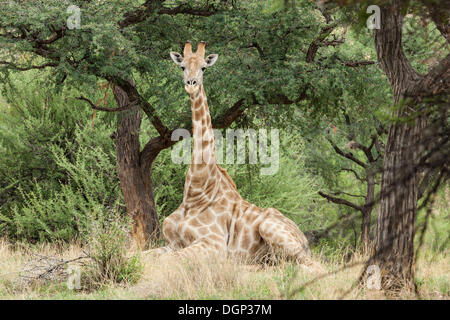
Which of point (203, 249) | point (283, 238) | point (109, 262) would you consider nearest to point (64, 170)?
point (203, 249)

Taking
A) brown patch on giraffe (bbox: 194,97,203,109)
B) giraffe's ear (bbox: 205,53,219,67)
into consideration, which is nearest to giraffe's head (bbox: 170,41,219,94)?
brown patch on giraffe (bbox: 194,97,203,109)

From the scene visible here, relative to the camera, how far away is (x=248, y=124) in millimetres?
13711

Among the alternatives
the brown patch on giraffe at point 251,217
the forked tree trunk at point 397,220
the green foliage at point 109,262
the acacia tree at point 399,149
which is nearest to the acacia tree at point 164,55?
the brown patch on giraffe at point 251,217

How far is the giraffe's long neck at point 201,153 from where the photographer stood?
31.8 feet

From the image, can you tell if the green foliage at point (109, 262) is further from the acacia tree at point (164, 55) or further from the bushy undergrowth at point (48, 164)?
the bushy undergrowth at point (48, 164)

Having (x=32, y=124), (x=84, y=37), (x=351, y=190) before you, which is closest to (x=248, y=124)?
(x=84, y=37)

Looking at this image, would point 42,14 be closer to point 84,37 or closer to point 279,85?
point 84,37

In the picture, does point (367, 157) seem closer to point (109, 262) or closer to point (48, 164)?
point (48, 164)

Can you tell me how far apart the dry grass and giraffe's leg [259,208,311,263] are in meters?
0.67

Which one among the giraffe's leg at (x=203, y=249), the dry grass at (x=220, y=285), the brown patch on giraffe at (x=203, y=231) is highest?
the brown patch on giraffe at (x=203, y=231)

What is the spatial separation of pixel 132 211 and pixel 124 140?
145cm

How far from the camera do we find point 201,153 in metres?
A: 9.70

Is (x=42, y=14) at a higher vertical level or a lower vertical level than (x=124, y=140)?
higher

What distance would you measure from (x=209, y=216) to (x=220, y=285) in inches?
90.2
